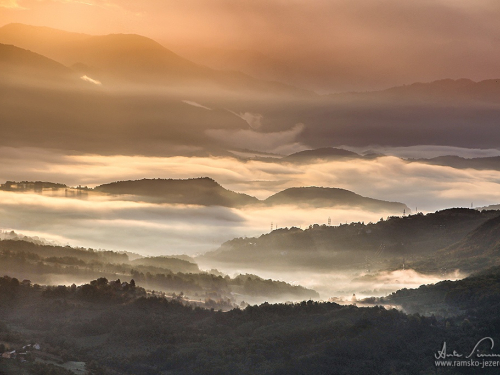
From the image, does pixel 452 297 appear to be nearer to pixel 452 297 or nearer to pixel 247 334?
pixel 452 297

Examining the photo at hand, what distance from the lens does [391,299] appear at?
179125 millimetres

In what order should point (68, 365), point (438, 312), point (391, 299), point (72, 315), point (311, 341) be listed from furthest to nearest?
1. point (391, 299)
2. point (72, 315)
3. point (438, 312)
4. point (311, 341)
5. point (68, 365)

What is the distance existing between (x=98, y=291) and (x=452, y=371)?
65858 mm

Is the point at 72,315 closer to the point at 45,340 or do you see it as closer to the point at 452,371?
the point at 45,340

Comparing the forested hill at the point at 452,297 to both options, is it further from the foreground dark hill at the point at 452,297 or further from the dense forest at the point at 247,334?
the dense forest at the point at 247,334

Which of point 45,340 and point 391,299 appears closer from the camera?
point 45,340

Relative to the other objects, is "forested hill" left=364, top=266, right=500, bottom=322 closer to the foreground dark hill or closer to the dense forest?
the foreground dark hill

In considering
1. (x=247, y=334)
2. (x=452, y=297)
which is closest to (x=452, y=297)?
(x=452, y=297)

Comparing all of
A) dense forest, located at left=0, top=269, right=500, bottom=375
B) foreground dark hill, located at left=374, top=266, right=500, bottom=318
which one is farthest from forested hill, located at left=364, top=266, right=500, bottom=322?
dense forest, located at left=0, top=269, right=500, bottom=375

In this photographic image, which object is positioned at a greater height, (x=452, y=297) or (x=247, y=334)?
(x=452, y=297)

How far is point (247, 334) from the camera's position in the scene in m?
152

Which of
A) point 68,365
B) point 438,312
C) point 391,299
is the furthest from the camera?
point 391,299

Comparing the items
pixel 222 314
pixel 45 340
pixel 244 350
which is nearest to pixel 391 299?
pixel 222 314

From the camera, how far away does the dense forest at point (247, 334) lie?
136875 millimetres
